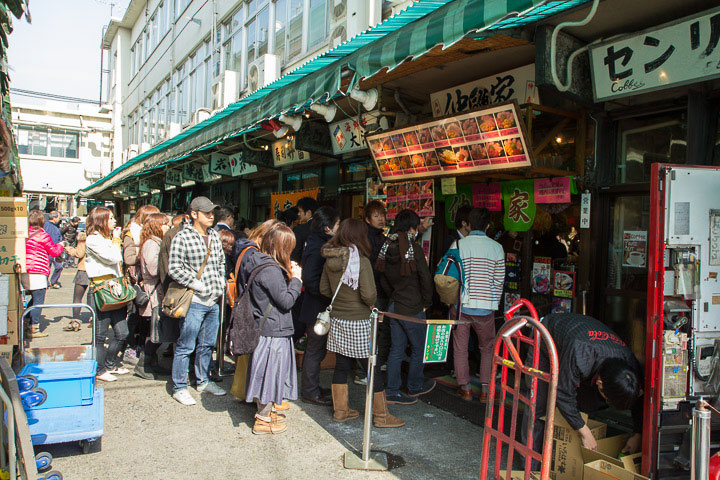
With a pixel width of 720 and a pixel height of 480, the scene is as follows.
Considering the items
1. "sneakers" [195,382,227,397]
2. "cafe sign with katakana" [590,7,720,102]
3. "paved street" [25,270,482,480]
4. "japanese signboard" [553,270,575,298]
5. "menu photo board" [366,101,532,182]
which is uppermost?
"cafe sign with katakana" [590,7,720,102]

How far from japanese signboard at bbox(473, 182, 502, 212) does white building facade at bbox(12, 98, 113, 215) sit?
35742 millimetres

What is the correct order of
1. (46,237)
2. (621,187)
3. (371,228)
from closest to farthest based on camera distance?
1. (621,187)
2. (371,228)
3. (46,237)

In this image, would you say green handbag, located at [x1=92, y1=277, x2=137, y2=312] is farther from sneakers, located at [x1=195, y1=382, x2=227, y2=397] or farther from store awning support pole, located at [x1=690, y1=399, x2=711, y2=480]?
store awning support pole, located at [x1=690, y1=399, x2=711, y2=480]

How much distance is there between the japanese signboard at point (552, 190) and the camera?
5227mm

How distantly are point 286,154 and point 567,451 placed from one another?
8.07 m

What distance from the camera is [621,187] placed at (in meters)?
5.00

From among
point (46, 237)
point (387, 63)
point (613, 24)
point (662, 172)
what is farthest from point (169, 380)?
point (613, 24)

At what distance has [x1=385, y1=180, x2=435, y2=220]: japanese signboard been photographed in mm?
6512

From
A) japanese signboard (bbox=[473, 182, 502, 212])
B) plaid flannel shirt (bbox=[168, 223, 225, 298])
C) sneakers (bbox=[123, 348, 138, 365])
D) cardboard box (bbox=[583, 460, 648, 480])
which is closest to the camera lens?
cardboard box (bbox=[583, 460, 648, 480])

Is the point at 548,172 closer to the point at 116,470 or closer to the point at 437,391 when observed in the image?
the point at 437,391

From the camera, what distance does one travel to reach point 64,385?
388cm

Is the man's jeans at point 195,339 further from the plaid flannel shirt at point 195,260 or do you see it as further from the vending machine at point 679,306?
the vending machine at point 679,306

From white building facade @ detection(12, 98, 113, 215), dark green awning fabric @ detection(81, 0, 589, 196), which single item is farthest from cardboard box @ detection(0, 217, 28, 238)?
white building facade @ detection(12, 98, 113, 215)

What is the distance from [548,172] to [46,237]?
7.22 m
